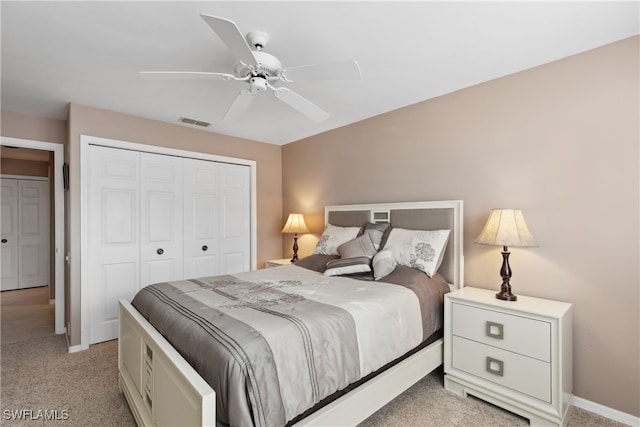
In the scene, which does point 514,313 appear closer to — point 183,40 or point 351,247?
point 351,247

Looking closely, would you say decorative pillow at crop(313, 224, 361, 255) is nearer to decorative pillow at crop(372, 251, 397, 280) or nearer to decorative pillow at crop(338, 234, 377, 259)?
decorative pillow at crop(338, 234, 377, 259)

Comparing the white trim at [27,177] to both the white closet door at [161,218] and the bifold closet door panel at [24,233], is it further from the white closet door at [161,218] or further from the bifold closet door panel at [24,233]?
the white closet door at [161,218]

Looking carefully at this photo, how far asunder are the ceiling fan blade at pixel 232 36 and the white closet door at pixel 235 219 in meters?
2.70

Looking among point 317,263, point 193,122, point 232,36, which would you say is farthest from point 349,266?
point 193,122

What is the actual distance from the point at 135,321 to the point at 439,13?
2.57 metres

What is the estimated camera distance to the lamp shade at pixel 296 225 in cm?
413

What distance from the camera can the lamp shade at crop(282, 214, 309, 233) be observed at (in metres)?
4.13

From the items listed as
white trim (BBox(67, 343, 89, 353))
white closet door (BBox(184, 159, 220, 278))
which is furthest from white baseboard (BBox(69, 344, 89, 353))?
white closet door (BBox(184, 159, 220, 278))

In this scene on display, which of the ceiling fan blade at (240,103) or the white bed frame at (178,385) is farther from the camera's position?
the ceiling fan blade at (240,103)

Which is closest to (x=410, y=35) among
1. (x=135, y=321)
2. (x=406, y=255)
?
(x=406, y=255)

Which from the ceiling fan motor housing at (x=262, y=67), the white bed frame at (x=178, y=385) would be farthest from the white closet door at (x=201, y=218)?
the ceiling fan motor housing at (x=262, y=67)

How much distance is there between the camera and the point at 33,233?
5750mm

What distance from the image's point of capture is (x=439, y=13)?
175cm

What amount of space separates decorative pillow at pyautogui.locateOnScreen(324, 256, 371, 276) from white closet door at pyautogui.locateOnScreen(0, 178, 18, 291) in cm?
622
